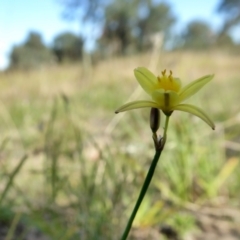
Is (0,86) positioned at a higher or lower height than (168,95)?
higher

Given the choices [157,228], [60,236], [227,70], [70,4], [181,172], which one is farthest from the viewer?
[70,4]

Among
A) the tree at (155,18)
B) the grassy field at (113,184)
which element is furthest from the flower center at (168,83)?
the tree at (155,18)

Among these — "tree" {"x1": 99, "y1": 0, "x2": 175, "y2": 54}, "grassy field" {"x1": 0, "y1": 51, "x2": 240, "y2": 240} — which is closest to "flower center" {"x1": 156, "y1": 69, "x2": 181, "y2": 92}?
"grassy field" {"x1": 0, "y1": 51, "x2": 240, "y2": 240}

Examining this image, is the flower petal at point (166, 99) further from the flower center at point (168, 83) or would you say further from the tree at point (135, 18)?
the tree at point (135, 18)

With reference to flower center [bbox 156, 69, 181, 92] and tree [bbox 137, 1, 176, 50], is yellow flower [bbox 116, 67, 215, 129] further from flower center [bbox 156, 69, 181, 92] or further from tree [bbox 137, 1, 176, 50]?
tree [bbox 137, 1, 176, 50]

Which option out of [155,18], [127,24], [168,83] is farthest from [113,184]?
[155,18]

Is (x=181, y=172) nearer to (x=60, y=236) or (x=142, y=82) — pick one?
(x=60, y=236)

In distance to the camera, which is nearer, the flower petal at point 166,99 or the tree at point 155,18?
the flower petal at point 166,99

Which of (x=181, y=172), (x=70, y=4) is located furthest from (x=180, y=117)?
(x=70, y=4)
